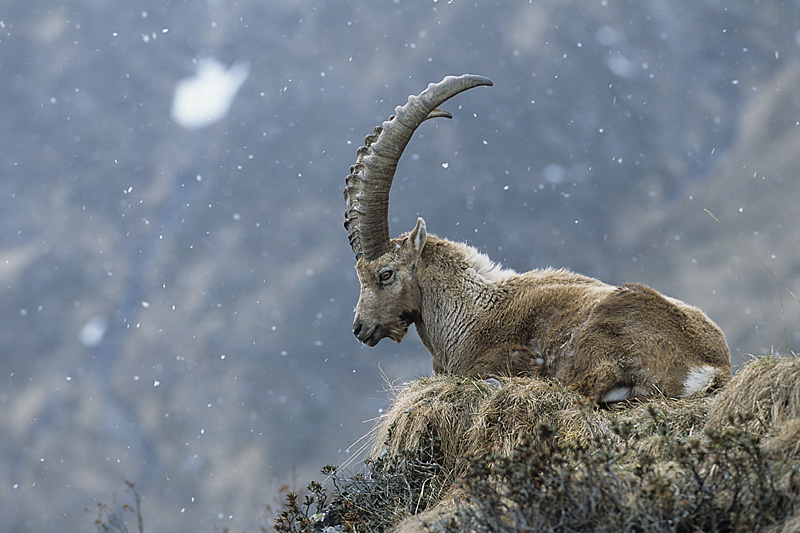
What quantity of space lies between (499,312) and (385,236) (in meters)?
1.35

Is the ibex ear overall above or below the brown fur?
above

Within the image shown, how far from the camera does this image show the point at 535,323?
636 centimetres

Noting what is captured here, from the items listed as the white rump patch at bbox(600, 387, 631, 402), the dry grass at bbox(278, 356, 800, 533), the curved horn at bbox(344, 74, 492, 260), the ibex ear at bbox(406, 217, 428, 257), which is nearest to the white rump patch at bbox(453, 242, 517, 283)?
the ibex ear at bbox(406, 217, 428, 257)

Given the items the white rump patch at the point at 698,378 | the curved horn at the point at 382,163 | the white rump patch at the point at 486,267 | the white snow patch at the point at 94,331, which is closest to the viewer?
the white rump patch at the point at 698,378

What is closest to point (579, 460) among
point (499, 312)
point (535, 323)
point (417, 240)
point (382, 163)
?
point (535, 323)

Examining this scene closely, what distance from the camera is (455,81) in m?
6.78

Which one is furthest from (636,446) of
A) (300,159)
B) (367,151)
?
(300,159)

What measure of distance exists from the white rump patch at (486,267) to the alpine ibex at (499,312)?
0.4 inches

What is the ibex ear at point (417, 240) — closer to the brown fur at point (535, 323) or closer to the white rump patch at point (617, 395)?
the brown fur at point (535, 323)

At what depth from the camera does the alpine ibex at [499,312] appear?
Result: 5578 mm

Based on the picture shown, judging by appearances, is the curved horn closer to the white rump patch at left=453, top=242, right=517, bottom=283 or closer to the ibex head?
the ibex head

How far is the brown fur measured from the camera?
556 centimetres

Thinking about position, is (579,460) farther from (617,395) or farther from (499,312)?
(499,312)

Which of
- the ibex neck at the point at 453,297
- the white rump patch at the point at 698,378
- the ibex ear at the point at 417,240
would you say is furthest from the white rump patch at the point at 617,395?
the ibex ear at the point at 417,240
